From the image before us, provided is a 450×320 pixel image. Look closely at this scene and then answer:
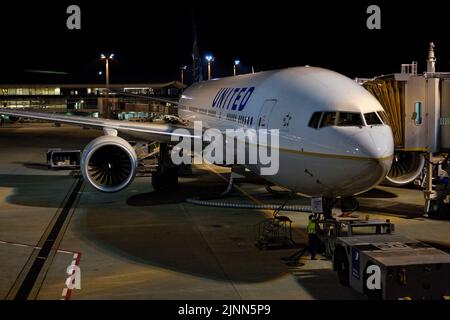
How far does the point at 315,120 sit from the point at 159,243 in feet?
14.5

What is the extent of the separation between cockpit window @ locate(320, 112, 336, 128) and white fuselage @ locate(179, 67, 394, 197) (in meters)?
0.02

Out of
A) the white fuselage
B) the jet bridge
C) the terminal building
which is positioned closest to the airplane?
the white fuselage

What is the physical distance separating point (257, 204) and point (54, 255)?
274 inches

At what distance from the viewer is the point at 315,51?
79812 millimetres

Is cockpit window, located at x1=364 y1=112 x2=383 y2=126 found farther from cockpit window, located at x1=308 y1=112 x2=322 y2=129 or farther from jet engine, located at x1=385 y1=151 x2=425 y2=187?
jet engine, located at x1=385 y1=151 x2=425 y2=187

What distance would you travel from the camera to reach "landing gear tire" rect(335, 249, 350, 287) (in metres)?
10.0

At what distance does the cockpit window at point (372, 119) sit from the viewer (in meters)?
11.3

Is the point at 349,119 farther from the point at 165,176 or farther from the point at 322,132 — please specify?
the point at 165,176

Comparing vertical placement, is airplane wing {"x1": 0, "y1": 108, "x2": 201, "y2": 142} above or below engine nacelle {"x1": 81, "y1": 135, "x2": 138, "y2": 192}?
above

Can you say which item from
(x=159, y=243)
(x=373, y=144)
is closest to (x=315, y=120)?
(x=373, y=144)

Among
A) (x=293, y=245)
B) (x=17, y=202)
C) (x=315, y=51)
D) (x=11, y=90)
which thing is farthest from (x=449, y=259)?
(x=11, y=90)

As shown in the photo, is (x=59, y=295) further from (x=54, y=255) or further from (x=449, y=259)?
(x=449, y=259)

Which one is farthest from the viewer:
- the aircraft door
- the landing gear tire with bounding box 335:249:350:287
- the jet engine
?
the jet engine

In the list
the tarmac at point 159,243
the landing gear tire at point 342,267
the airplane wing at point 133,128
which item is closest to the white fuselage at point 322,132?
the landing gear tire at point 342,267
